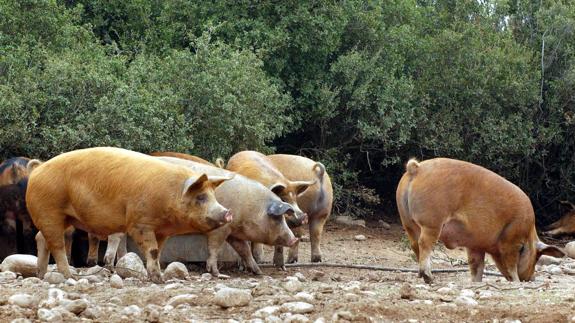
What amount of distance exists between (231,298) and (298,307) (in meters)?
0.47

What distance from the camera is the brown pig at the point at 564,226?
2100 centimetres

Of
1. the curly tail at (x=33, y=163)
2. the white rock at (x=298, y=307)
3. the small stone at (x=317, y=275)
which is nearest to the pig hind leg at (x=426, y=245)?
the small stone at (x=317, y=275)

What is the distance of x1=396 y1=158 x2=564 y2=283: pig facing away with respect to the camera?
11.0 m

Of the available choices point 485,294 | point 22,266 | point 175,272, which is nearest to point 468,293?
point 485,294

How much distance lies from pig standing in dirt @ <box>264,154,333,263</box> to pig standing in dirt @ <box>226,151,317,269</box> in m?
0.78

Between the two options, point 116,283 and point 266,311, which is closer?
point 266,311

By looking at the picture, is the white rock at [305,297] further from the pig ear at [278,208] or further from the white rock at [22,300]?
the pig ear at [278,208]

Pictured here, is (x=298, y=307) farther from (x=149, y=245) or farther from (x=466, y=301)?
(x=149, y=245)

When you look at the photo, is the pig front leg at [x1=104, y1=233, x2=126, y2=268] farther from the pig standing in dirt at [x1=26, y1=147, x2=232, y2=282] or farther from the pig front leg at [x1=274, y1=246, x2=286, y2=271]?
the pig front leg at [x1=274, y1=246, x2=286, y2=271]

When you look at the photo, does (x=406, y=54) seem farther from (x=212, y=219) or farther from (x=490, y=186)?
(x=212, y=219)

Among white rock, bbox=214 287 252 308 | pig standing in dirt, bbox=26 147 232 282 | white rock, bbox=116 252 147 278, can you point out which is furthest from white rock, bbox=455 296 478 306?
→ white rock, bbox=116 252 147 278

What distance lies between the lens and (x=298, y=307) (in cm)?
761

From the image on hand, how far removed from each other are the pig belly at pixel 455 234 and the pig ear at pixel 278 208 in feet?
5.28

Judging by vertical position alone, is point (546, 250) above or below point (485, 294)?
below
